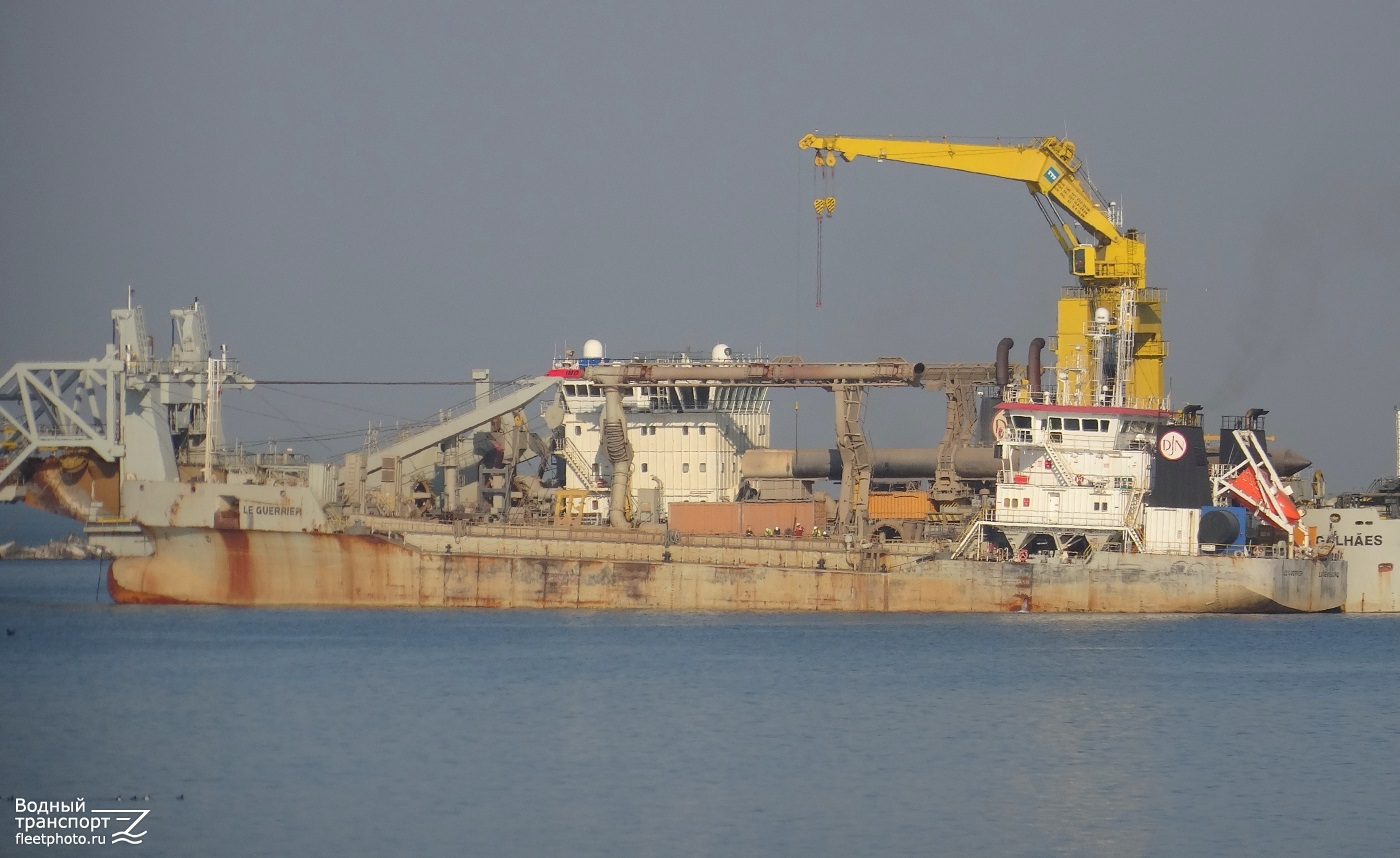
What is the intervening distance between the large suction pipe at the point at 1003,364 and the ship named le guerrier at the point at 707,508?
67mm

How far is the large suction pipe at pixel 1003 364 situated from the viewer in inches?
2071

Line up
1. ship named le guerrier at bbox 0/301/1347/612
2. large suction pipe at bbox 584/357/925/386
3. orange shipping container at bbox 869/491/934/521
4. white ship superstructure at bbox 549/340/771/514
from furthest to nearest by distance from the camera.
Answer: white ship superstructure at bbox 549/340/771/514
orange shipping container at bbox 869/491/934/521
large suction pipe at bbox 584/357/925/386
ship named le guerrier at bbox 0/301/1347/612

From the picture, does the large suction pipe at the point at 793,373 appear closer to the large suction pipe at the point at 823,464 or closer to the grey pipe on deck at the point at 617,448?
the grey pipe on deck at the point at 617,448

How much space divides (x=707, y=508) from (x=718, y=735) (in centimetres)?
2270

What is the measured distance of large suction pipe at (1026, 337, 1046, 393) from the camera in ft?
167

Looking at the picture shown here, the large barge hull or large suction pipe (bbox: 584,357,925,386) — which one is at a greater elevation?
large suction pipe (bbox: 584,357,925,386)

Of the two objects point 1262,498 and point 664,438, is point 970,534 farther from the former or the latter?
point 664,438

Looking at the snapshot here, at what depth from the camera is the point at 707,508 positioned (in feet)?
176

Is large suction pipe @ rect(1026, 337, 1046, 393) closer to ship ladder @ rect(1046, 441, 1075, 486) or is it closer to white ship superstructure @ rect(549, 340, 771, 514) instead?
ship ladder @ rect(1046, 441, 1075, 486)

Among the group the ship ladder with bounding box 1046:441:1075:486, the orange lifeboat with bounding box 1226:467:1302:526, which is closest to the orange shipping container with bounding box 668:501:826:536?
the ship ladder with bounding box 1046:441:1075:486

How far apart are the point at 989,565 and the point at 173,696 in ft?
75.0

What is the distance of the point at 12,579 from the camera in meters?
82.2

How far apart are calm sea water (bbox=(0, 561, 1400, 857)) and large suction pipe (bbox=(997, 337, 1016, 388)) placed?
26.4 ft

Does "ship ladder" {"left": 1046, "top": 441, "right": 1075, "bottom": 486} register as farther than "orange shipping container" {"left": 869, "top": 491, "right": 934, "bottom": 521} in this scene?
No
